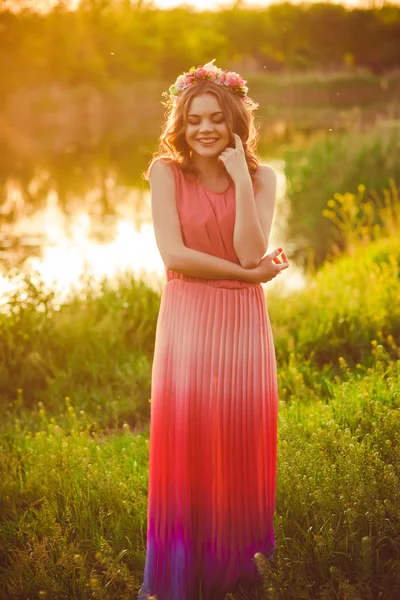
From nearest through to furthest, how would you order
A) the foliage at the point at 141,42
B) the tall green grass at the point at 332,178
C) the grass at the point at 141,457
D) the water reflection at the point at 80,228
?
1. the grass at the point at 141,457
2. the water reflection at the point at 80,228
3. the tall green grass at the point at 332,178
4. the foliage at the point at 141,42

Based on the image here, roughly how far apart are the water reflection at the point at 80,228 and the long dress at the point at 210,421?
17.4 feet

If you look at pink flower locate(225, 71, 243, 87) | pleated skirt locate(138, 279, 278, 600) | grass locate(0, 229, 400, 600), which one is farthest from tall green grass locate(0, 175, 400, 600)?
pink flower locate(225, 71, 243, 87)

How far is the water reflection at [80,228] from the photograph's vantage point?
1288 cm

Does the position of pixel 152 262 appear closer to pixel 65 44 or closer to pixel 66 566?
pixel 66 566

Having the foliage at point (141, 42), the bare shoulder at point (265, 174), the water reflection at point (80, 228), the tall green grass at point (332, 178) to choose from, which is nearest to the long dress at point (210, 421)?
the bare shoulder at point (265, 174)

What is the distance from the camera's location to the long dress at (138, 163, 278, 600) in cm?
308

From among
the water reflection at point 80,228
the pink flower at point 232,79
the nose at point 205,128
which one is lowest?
the nose at point 205,128

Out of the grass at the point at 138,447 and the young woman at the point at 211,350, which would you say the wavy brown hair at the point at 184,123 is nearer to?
the young woman at the point at 211,350

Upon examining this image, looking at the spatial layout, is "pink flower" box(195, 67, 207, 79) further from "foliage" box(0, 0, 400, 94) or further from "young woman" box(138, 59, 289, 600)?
"foliage" box(0, 0, 400, 94)

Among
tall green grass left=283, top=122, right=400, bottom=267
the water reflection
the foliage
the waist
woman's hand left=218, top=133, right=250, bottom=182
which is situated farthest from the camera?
the foliage

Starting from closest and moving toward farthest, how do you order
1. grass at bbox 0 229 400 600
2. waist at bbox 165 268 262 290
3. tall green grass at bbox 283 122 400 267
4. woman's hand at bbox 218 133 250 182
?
woman's hand at bbox 218 133 250 182 → waist at bbox 165 268 262 290 → grass at bbox 0 229 400 600 → tall green grass at bbox 283 122 400 267

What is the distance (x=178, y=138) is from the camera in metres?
3.21

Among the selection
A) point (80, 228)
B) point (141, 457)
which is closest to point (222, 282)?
point (141, 457)

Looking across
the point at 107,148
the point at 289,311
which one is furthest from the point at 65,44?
the point at 289,311
